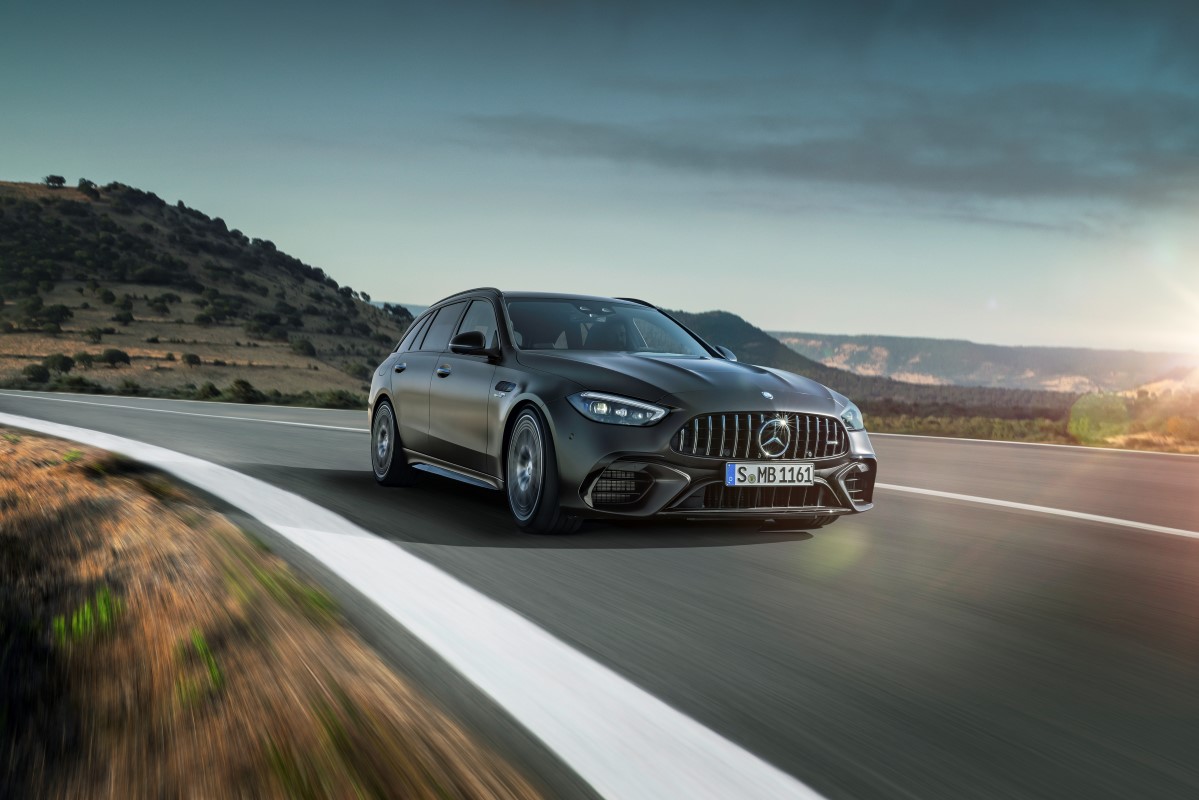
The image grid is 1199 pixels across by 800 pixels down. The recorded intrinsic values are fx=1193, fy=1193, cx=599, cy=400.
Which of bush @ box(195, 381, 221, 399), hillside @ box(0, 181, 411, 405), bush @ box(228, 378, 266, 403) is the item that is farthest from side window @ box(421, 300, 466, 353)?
hillside @ box(0, 181, 411, 405)

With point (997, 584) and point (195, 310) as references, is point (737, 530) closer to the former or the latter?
point (997, 584)

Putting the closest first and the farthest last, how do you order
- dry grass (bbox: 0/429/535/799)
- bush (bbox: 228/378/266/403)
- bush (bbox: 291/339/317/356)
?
dry grass (bbox: 0/429/535/799) < bush (bbox: 228/378/266/403) < bush (bbox: 291/339/317/356)

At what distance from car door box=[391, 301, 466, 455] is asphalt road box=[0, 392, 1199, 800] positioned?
53cm

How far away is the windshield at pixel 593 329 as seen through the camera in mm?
8625

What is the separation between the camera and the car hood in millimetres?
7016

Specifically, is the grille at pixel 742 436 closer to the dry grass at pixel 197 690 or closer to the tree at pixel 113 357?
the dry grass at pixel 197 690

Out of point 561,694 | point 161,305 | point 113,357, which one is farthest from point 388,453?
point 161,305

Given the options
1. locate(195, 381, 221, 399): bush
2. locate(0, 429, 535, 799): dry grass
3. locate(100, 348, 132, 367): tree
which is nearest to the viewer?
locate(0, 429, 535, 799): dry grass

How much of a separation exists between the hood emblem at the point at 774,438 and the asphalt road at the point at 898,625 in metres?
0.56

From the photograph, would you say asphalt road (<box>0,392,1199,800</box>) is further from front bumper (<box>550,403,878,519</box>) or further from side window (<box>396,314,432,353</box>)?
side window (<box>396,314,432,353</box>)

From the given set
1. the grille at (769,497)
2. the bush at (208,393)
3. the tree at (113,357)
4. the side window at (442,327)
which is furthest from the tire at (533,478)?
the tree at (113,357)

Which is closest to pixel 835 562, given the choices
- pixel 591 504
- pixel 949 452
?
pixel 591 504

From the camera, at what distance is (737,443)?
6.95 metres

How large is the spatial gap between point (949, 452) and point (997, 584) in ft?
31.7
